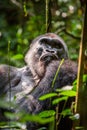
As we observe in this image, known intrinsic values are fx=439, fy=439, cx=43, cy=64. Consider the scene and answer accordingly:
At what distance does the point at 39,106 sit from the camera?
3.25 meters

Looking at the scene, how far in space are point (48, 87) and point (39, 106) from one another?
6.7 inches

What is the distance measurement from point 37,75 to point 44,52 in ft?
0.70

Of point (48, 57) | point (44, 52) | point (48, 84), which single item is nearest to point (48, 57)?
point (48, 57)

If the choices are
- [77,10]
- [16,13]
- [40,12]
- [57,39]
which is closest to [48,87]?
[57,39]

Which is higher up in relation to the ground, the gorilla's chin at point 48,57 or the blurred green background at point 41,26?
the gorilla's chin at point 48,57

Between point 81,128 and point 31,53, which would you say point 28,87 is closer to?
point 31,53

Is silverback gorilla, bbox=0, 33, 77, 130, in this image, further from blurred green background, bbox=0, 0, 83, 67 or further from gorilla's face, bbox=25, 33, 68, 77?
blurred green background, bbox=0, 0, 83, 67

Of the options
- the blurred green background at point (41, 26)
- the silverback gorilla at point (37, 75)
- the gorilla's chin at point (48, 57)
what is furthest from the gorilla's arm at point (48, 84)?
the blurred green background at point (41, 26)

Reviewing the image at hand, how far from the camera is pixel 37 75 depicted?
3.78 m

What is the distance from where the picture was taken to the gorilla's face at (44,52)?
3.70 m

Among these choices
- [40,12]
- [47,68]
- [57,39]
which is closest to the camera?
[47,68]

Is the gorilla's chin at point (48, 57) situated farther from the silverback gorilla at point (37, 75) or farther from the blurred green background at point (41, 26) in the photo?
the blurred green background at point (41, 26)

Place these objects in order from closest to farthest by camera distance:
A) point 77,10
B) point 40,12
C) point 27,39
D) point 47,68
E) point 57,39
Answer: point 47,68 → point 57,39 → point 40,12 → point 27,39 → point 77,10

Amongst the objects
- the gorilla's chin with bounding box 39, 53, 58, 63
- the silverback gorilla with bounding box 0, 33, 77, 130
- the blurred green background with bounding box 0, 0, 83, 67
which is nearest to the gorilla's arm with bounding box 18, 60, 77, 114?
the silverback gorilla with bounding box 0, 33, 77, 130
